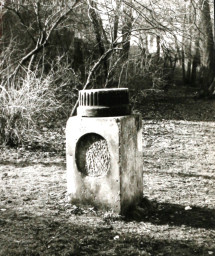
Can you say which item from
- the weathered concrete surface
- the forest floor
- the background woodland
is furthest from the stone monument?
the background woodland

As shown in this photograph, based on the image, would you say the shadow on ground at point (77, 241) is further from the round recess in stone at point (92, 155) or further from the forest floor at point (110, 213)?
the round recess in stone at point (92, 155)

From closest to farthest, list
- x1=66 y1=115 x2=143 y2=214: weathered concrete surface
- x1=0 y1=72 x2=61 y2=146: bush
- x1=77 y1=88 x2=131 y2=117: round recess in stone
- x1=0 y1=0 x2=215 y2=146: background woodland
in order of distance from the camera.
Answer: x1=66 y1=115 x2=143 y2=214: weathered concrete surface
x1=77 y1=88 x2=131 y2=117: round recess in stone
x1=0 y1=72 x2=61 y2=146: bush
x1=0 y1=0 x2=215 y2=146: background woodland

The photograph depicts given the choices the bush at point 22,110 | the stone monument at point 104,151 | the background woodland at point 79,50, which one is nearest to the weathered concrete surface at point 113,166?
the stone monument at point 104,151

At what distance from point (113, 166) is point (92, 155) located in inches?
12.4

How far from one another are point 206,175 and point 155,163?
1135 millimetres

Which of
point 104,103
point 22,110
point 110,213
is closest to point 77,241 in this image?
point 110,213

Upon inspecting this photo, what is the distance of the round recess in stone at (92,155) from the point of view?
4559 millimetres

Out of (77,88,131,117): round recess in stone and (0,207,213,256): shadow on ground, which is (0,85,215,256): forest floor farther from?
(77,88,131,117): round recess in stone

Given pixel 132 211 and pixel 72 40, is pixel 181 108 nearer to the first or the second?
pixel 72 40

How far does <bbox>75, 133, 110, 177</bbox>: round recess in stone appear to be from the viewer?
4559mm

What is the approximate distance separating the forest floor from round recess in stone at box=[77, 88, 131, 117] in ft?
3.75

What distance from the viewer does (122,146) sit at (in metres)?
4.43

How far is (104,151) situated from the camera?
15.0 feet

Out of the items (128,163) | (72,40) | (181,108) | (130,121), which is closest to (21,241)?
(128,163)
